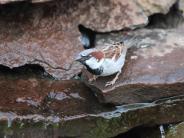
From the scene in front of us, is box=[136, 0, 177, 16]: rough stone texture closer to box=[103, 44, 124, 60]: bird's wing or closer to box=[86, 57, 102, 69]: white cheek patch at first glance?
box=[103, 44, 124, 60]: bird's wing

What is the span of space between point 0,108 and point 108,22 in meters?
1.21

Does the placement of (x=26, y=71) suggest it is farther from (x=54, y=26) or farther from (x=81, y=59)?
(x=81, y=59)

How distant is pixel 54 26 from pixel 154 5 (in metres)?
0.87

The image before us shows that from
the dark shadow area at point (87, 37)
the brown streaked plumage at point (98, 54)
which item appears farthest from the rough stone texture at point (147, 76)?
the dark shadow area at point (87, 37)

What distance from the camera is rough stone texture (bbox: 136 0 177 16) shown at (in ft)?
16.5

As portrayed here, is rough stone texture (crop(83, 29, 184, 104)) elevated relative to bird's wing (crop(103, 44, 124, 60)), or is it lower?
lower

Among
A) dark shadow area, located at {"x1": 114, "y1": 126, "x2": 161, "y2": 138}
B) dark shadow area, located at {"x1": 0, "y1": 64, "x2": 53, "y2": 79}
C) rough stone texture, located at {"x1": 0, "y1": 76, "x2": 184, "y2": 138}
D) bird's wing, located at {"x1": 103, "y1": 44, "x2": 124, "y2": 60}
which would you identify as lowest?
dark shadow area, located at {"x1": 114, "y1": 126, "x2": 161, "y2": 138}

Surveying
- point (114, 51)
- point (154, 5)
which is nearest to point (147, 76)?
point (114, 51)

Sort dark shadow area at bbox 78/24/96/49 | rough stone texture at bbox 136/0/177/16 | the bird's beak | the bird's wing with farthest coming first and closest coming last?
dark shadow area at bbox 78/24/96/49 → rough stone texture at bbox 136/0/177/16 → the bird's wing → the bird's beak

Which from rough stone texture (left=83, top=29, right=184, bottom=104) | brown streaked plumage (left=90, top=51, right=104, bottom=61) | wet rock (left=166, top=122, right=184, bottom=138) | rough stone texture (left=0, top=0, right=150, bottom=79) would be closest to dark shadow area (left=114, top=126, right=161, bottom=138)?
wet rock (left=166, top=122, right=184, bottom=138)

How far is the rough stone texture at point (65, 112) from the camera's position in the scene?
4570 millimetres

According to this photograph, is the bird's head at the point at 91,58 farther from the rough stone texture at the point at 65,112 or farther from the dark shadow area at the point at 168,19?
the dark shadow area at the point at 168,19

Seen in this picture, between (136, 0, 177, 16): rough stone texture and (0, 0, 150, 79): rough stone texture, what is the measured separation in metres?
0.05

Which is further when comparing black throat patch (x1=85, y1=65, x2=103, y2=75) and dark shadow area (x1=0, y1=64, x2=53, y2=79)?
dark shadow area (x1=0, y1=64, x2=53, y2=79)
